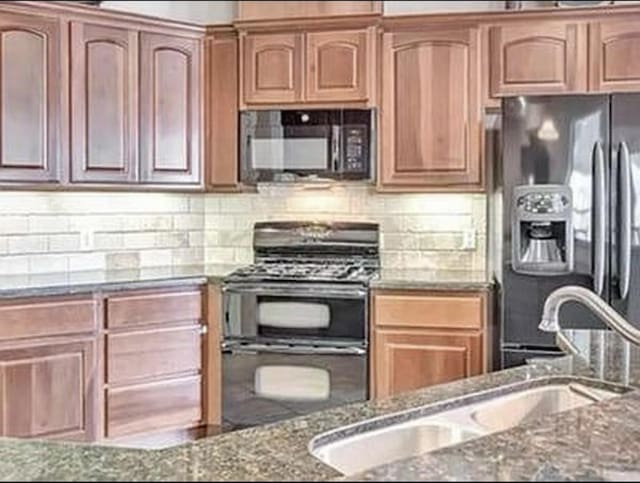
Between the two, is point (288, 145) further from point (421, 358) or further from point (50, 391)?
point (50, 391)

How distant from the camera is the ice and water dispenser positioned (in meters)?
3.92

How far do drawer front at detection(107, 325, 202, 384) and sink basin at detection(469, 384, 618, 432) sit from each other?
2.61 metres

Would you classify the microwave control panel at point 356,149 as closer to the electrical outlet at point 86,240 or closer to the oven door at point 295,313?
the oven door at point 295,313

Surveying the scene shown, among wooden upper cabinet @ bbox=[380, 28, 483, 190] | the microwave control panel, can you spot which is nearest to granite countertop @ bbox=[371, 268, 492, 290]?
wooden upper cabinet @ bbox=[380, 28, 483, 190]

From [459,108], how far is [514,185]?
2.25 feet

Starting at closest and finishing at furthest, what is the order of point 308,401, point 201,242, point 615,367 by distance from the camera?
1. point 615,367
2. point 308,401
3. point 201,242

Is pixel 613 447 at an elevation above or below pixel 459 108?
below

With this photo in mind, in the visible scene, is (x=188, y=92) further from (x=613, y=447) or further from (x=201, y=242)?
(x=613, y=447)

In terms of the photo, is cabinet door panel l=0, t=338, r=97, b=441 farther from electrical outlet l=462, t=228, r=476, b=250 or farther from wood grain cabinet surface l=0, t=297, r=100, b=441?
electrical outlet l=462, t=228, r=476, b=250

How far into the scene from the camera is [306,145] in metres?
4.61

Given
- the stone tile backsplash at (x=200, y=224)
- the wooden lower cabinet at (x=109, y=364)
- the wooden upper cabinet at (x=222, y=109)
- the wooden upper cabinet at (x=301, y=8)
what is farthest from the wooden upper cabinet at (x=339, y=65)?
the wooden lower cabinet at (x=109, y=364)

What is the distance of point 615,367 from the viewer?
79.0 inches

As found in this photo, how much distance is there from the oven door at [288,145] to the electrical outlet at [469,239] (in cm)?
83

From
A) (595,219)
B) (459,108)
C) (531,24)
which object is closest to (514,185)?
(595,219)
